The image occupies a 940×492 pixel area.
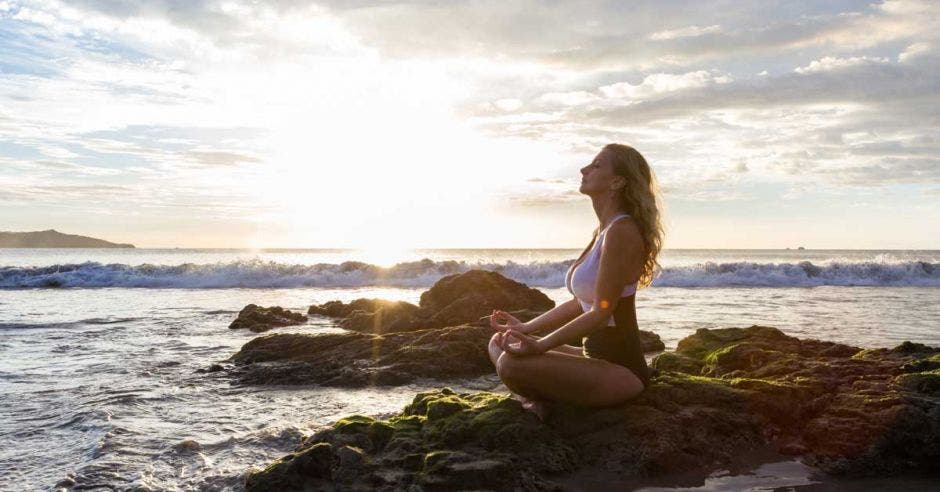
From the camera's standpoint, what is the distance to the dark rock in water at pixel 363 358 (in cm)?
1027

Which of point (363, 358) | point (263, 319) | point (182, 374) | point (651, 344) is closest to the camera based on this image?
point (182, 374)

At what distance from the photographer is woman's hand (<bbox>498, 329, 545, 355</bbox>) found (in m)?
5.45

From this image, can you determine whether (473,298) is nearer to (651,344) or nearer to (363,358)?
(651,344)

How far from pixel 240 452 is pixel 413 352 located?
15.2 ft

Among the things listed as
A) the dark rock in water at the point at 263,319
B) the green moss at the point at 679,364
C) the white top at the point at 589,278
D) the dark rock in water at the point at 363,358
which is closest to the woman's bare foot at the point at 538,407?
the white top at the point at 589,278

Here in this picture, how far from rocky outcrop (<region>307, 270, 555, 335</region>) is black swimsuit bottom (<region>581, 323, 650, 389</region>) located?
860 cm

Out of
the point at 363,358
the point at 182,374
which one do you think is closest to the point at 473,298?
the point at 363,358

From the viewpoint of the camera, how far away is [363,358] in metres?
11.1

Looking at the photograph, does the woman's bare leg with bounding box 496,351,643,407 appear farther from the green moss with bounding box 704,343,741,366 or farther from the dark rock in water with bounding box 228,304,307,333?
the dark rock in water with bounding box 228,304,307,333

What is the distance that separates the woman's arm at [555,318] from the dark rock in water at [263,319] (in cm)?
1184

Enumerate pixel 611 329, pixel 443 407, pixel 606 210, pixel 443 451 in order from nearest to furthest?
1. pixel 443 451
2. pixel 611 329
3. pixel 606 210
4. pixel 443 407

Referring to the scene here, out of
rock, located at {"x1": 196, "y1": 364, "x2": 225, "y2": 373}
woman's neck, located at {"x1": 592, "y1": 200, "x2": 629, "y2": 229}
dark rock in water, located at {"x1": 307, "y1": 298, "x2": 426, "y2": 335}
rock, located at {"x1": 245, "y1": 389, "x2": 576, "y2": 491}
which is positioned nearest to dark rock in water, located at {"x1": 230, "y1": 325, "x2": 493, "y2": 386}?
rock, located at {"x1": 196, "y1": 364, "x2": 225, "y2": 373}

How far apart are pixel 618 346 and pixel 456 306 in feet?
32.8

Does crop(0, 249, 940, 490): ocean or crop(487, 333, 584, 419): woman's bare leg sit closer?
crop(487, 333, 584, 419): woman's bare leg
